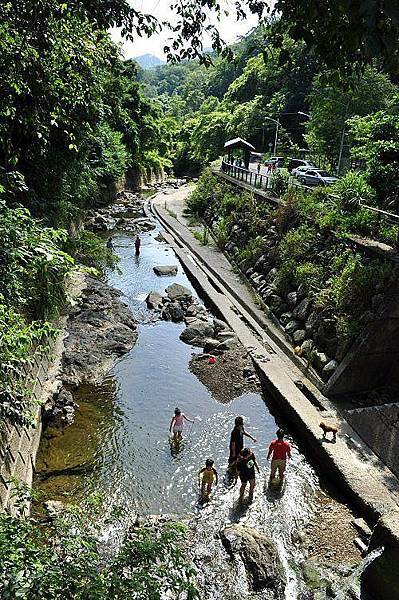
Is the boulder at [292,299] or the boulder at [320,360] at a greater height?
the boulder at [292,299]

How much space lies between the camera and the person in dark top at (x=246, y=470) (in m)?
8.60

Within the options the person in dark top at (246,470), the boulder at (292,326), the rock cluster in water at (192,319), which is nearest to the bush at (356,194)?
the boulder at (292,326)

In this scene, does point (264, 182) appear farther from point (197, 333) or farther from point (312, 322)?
point (312, 322)

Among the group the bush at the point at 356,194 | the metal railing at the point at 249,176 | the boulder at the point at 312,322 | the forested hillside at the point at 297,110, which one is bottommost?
the boulder at the point at 312,322

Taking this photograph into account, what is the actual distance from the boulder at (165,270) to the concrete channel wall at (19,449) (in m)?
12.9

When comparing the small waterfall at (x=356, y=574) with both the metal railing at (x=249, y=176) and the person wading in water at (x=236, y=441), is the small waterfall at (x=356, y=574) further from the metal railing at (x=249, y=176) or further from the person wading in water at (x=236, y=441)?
the metal railing at (x=249, y=176)

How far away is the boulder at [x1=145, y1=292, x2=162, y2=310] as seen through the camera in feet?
61.5

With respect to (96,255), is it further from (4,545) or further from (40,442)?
(4,545)

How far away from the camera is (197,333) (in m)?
15.8

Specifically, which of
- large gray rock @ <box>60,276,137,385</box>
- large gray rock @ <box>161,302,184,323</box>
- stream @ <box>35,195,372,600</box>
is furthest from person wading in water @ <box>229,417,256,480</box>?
large gray rock @ <box>161,302,184,323</box>

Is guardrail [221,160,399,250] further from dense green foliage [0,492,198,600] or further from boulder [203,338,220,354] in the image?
dense green foliage [0,492,198,600]

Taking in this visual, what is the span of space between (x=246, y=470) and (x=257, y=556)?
5.78 feet

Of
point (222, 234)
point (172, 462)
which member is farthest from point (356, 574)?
point (222, 234)

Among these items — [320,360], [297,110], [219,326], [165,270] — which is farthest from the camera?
[297,110]
